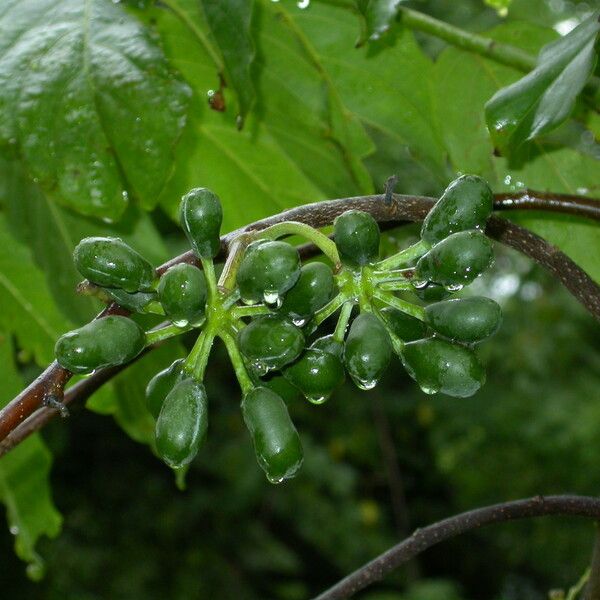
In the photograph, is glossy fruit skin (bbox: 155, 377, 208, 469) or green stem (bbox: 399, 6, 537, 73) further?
green stem (bbox: 399, 6, 537, 73)

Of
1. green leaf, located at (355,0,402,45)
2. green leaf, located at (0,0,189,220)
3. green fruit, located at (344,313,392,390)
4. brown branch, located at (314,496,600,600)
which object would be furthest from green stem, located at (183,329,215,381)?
green leaf, located at (355,0,402,45)

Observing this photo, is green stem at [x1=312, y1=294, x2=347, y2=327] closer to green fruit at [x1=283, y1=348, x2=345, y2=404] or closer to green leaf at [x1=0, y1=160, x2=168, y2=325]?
green fruit at [x1=283, y1=348, x2=345, y2=404]

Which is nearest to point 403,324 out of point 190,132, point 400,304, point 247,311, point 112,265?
point 400,304

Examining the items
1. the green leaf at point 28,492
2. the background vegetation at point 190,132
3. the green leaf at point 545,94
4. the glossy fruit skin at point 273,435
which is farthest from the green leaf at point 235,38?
the green leaf at point 28,492

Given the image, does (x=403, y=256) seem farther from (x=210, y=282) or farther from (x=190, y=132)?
(x=190, y=132)

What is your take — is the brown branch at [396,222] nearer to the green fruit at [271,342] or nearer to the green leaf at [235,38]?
the green fruit at [271,342]

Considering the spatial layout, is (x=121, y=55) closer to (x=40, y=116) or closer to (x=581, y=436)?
(x=40, y=116)

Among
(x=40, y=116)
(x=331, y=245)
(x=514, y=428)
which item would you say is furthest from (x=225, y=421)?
(x=331, y=245)
